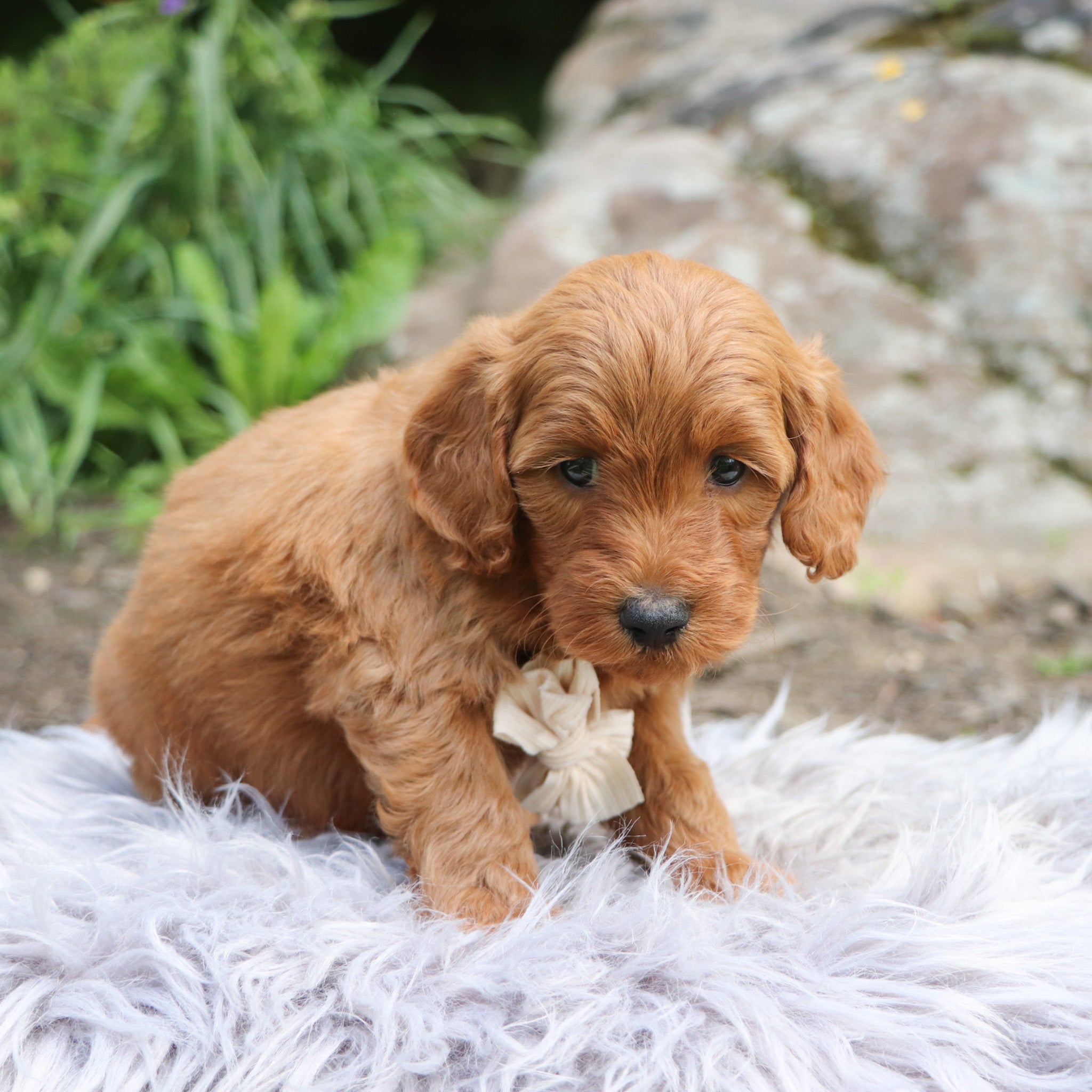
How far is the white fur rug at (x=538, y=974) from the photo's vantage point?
187cm

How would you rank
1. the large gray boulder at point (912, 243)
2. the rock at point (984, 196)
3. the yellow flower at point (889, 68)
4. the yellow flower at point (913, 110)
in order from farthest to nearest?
the yellow flower at point (889, 68) → the yellow flower at point (913, 110) → the rock at point (984, 196) → the large gray boulder at point (912, 243)

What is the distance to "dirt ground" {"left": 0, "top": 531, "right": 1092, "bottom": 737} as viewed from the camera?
3785 mm

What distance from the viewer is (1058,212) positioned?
5.06m

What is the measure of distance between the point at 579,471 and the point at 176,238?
14.8ft

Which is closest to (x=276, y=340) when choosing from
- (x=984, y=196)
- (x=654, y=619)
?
(x=984, y=196)

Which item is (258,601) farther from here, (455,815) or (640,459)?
(640,459)

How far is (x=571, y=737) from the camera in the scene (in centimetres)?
227

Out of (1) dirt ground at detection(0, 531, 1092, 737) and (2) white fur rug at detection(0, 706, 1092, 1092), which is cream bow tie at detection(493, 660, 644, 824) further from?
(1) dirt ground at detection(0, 531, 1092, 737)

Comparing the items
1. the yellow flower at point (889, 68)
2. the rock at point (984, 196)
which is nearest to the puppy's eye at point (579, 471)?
the rock at point (984, 196)

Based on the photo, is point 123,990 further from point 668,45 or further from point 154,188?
point 668,45

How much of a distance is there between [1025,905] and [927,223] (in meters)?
3.76

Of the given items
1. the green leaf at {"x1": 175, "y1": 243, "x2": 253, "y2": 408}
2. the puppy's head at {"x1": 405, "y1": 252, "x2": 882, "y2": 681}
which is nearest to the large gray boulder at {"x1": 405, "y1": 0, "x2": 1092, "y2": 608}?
the green leaf at {"x1": 175, "y1": 243, "x2": 253, "y2": 408}

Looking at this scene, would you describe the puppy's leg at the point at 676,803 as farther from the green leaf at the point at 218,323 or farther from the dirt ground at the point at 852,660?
the green leaf at the point at 218,323

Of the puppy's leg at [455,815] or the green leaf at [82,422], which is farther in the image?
the green leaf at [82,422]
